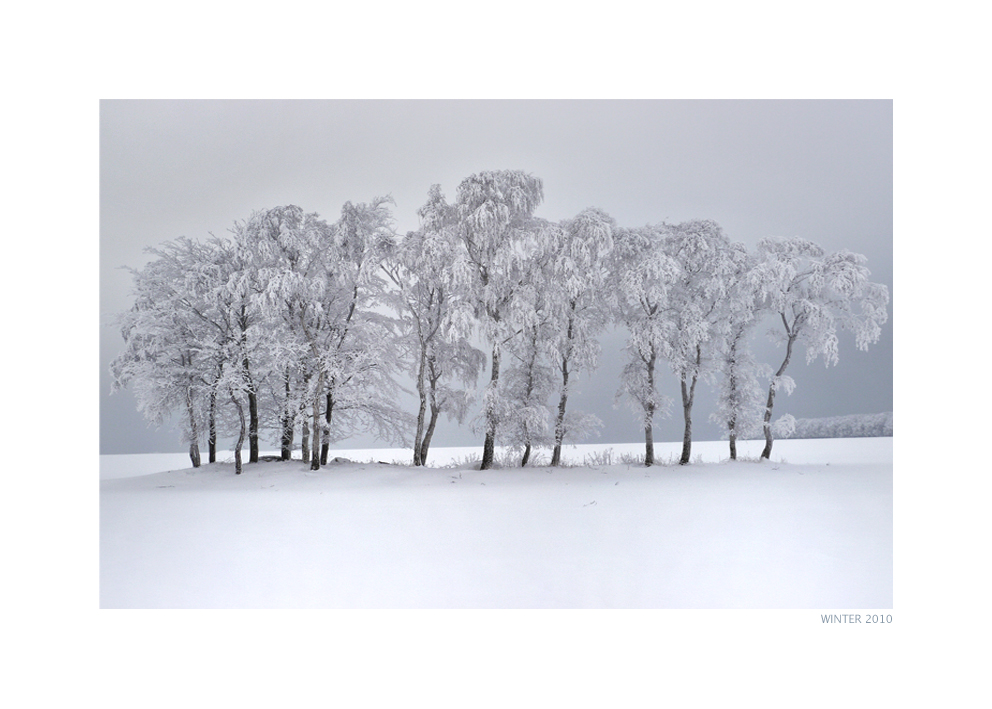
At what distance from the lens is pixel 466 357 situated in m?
7.77

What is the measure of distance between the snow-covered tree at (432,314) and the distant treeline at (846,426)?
4844 millimetres

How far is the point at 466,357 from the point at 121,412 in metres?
4.45

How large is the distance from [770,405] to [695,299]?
194 centimetres

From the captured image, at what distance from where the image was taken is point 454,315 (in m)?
7.13

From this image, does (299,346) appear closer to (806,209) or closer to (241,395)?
(241,395)

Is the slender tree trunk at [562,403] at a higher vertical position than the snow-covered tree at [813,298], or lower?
lower

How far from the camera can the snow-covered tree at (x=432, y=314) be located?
7.35 m

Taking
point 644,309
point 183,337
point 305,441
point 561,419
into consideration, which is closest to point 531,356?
point 561,419

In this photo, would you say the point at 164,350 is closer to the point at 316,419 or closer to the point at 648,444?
the point at 316,419

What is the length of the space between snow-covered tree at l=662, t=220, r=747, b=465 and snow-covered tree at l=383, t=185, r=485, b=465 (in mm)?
2859

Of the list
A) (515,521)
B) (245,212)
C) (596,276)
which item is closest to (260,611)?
(515,521)

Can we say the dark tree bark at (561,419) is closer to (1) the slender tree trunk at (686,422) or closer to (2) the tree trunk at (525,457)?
(2) the tree trunk at (525,457)

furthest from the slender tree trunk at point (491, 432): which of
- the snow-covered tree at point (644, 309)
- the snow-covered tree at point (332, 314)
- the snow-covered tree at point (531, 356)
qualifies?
the snow-covered tree at point (644, 309)

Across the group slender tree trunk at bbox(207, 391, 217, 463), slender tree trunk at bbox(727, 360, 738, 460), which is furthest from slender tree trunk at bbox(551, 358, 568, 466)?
slender tree trunk at bbox(207, 391, 217, 463)
